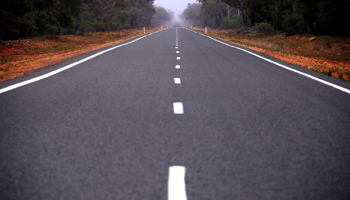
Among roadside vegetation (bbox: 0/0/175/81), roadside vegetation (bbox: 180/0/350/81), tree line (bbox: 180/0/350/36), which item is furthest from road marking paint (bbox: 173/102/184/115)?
tree line (bbox: 180/0/350/36)

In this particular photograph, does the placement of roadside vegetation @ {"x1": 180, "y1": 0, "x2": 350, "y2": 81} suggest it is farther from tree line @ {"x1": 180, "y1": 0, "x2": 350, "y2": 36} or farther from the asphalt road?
the asphalt road

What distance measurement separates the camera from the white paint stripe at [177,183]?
2749 millimetres

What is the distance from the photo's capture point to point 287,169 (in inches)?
128

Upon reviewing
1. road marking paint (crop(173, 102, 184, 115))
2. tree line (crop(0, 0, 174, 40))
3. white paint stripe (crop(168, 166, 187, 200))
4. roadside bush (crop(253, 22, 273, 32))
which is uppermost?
tree line (crop(0, 0, 174, 40))

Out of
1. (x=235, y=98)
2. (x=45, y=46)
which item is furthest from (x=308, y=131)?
(x=45, y=46)

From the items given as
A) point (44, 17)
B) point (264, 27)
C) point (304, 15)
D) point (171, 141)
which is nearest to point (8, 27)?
point (44, 17)

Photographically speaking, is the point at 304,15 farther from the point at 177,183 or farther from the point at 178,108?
the point at 177,183

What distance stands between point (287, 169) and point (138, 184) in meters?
1.45

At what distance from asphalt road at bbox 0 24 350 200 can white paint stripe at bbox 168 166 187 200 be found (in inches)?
1.9

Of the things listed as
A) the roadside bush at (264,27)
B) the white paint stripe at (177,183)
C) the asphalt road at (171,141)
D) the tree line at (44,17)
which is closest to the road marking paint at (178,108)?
the asphalt road at (171,141)

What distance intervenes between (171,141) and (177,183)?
105 cm

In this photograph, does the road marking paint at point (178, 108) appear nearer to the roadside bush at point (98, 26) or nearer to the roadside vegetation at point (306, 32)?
the roadside vegetation at point (306, 32)

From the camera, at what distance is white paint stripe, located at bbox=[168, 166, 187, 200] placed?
2749mm

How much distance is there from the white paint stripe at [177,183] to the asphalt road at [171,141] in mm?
49
